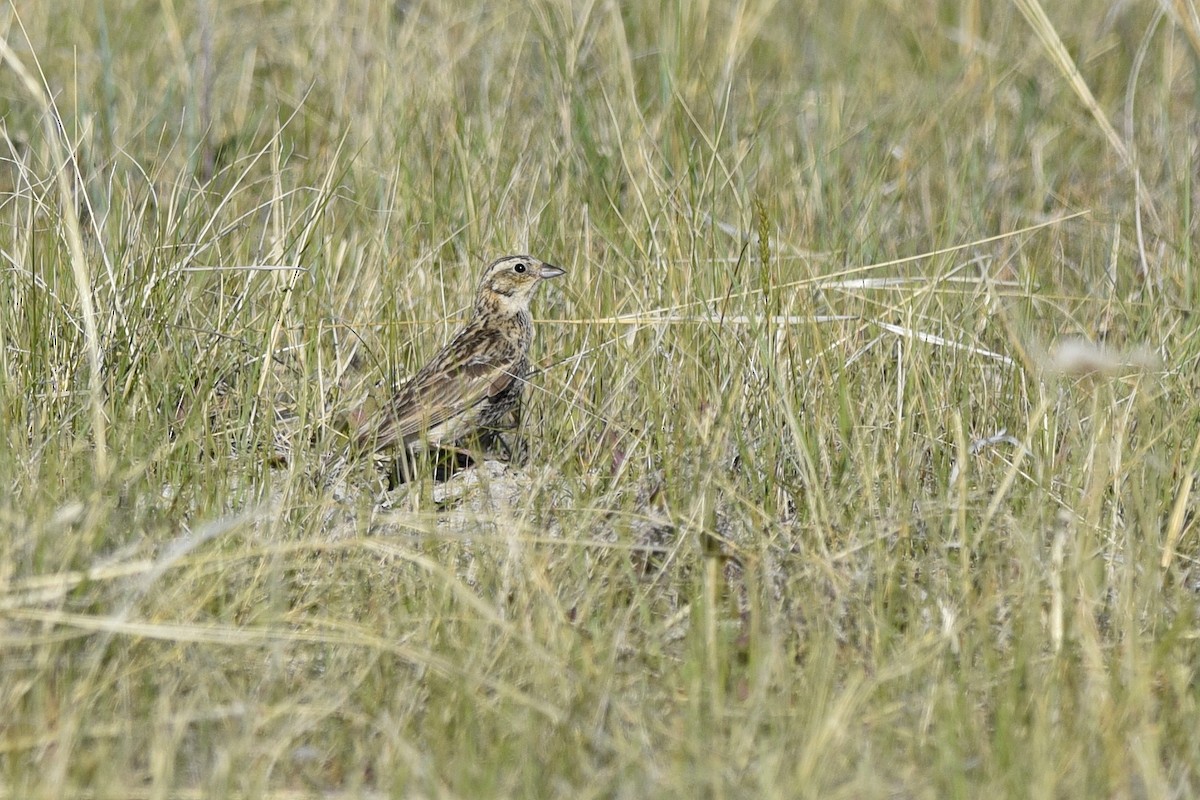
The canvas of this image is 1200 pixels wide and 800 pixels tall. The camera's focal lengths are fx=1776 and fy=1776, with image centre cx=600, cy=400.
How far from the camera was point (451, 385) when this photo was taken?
5.58 m

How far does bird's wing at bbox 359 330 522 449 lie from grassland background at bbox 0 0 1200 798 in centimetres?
14

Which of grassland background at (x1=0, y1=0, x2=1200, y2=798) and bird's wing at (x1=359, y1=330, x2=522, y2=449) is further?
bird's wing at (x1=359, y1=330, x2=522, y2=449)

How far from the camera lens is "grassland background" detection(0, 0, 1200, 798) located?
336 cm

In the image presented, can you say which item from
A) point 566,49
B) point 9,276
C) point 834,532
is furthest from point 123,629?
point 566,49

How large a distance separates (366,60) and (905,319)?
123 inches

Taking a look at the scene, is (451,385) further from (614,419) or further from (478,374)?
(614,419)

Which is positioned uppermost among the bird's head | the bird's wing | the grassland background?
the grassland background

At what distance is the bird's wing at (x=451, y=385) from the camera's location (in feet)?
17.3

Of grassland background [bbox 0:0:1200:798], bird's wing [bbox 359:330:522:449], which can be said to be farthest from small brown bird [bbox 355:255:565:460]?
grassland background [bbox 0:0:1200:798]

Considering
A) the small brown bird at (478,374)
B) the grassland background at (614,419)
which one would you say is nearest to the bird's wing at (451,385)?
the small brown bird at (478,374)

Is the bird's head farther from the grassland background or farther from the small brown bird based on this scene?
the grassland background

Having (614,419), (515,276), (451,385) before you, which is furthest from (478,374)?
(614,419)

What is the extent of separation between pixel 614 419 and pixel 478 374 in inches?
25.7

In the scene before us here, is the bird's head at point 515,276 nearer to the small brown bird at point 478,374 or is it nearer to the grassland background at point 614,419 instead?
the small brown bird at point 478,374
